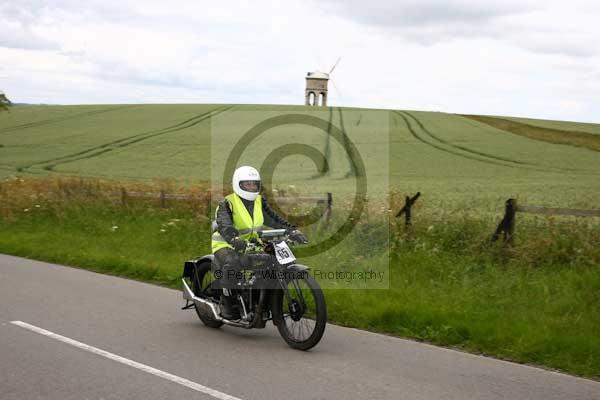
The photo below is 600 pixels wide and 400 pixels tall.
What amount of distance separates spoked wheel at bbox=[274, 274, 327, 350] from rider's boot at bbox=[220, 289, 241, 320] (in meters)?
0.69

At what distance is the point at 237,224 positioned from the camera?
25.1ft

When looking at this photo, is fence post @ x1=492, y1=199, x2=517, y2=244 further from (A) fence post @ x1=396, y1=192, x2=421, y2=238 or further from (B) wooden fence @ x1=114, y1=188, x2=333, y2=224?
(B) wooden fence @ x1=114, y1=188, x2=333, y2=224

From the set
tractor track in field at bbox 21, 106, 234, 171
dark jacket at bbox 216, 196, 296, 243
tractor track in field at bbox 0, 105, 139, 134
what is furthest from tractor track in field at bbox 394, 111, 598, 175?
tractor track in field at bbox 0, 105, 139, 134

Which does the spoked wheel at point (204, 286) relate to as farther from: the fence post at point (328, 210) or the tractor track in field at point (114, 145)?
the tractor track in field at point (114, 145)

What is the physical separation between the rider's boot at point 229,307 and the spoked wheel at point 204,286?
14.7 inches

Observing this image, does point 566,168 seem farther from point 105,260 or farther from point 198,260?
point 198,260

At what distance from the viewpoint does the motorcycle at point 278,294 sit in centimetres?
708

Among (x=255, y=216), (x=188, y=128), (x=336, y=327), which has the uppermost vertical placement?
(x=188, y=128)

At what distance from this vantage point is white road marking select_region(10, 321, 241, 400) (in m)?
5.56

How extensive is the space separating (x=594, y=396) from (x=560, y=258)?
5506 mm

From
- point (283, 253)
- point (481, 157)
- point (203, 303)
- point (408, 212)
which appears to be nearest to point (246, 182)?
point (283, 253)

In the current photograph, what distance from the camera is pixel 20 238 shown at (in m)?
16.3

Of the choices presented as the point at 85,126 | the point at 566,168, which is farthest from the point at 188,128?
the point at 566,168

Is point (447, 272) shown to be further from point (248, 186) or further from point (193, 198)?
point (193, 198)
